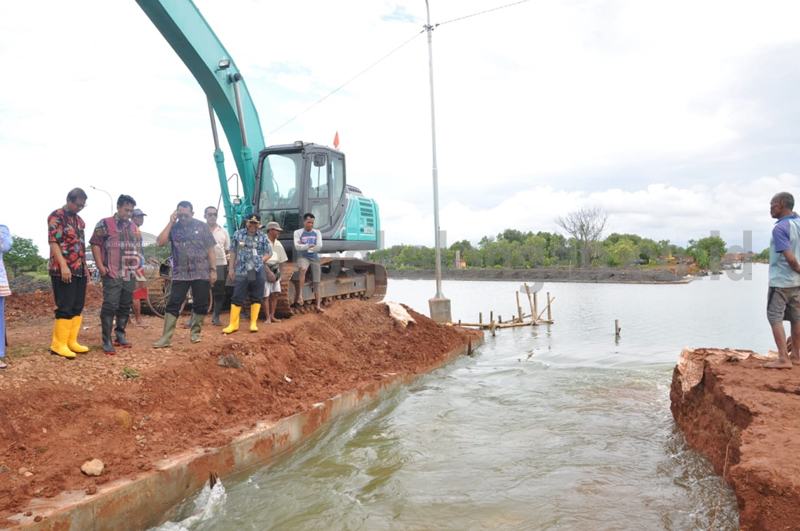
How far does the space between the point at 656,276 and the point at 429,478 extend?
6077 cm

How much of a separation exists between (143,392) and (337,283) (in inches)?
259

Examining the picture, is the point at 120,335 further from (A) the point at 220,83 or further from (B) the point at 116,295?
(A) the point at 220,83

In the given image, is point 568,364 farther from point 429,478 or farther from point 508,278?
point 508,278

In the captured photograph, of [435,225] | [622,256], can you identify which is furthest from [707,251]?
[435,225]

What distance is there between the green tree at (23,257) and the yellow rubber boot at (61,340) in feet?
78.8

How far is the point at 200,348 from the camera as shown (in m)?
7.04

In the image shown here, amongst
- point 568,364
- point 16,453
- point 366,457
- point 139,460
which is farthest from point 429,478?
point 568,364

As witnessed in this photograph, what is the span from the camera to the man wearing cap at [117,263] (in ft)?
21.2

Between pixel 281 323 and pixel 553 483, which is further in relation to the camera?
pixel 281 323

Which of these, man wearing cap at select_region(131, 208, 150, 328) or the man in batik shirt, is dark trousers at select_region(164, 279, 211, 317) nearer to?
man wearing cap at select_region(131, 208, 150, 328)

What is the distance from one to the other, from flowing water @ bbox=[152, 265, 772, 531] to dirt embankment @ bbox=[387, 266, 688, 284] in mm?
52704

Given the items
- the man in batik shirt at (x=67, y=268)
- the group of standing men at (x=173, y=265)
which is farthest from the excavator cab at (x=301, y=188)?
the man in batik shirt at (x=67, y=268)

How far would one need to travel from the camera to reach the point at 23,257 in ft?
88.8

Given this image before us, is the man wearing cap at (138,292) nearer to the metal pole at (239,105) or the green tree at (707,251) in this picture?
the metal pole at (239,105)
